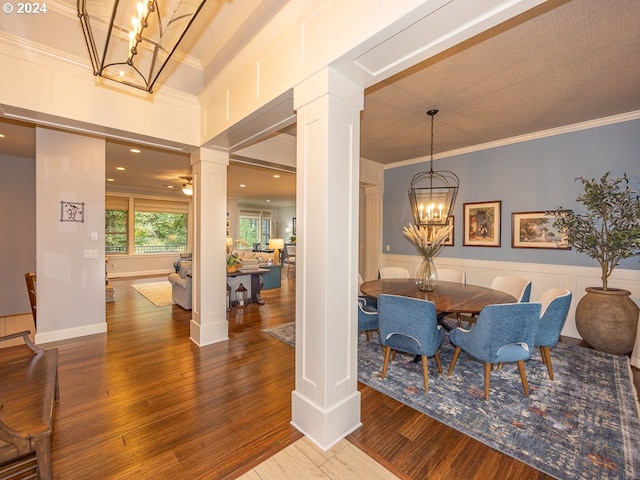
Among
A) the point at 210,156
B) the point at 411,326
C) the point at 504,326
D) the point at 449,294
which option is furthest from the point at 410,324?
the point at 210,156

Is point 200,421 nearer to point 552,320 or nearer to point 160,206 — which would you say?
point 552,320

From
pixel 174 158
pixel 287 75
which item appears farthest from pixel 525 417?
pixel 174 158

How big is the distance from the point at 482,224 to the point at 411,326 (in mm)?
3227

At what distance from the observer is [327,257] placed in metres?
1.80

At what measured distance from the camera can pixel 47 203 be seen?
350 cm

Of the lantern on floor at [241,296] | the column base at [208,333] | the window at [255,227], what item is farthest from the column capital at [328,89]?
the window at [255,227]

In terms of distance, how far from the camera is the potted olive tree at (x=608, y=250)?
319 cm

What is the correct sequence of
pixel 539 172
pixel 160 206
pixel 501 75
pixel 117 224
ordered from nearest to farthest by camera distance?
pixel 501 75
pixel 539 172
pixel 117 224
pixel 160 206

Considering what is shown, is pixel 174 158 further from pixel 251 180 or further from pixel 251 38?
pixel 251 38

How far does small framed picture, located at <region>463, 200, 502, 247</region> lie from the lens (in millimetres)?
4613

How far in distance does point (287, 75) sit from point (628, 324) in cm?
448

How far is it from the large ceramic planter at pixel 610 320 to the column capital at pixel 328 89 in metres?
3.74

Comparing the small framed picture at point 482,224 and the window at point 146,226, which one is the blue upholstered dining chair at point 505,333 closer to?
the small framed picture at point 482,224

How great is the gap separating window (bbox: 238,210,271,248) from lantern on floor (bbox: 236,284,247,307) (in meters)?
7.68
